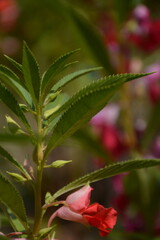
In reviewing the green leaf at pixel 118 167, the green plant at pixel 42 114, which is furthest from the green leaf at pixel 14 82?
the green leaf at pixel 118 167

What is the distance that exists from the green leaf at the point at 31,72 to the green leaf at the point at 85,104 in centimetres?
4

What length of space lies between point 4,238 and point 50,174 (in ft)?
7.21

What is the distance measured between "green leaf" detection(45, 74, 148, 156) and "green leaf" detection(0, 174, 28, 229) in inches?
2.3

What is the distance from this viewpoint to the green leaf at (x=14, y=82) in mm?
537

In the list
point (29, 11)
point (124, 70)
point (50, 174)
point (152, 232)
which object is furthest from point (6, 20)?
point (152, 232)

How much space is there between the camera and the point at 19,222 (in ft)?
1.97

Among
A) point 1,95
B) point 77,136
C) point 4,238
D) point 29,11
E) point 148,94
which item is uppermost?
point 29,11

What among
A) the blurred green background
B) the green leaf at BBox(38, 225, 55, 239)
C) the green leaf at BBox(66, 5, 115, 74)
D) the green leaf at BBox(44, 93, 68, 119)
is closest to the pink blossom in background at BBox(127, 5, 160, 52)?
the blurred green background

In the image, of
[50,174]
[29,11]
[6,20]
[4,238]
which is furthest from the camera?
[50,174]

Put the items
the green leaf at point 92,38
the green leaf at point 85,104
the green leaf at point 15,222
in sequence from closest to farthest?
the green leaf at point 85,104 < the green leaf at point 15,222 < the green leaf at point 92,38

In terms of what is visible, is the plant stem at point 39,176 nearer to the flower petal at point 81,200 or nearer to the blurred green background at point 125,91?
the flower petal at point 81,200

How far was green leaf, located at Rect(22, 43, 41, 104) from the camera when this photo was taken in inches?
20.5

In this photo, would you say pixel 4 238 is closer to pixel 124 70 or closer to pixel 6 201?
pixel 6 201

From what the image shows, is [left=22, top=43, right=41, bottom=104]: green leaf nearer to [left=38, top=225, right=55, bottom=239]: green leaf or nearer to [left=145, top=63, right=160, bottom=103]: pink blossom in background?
[left=38, top=225, right=55, bottom=239]: green leaf
